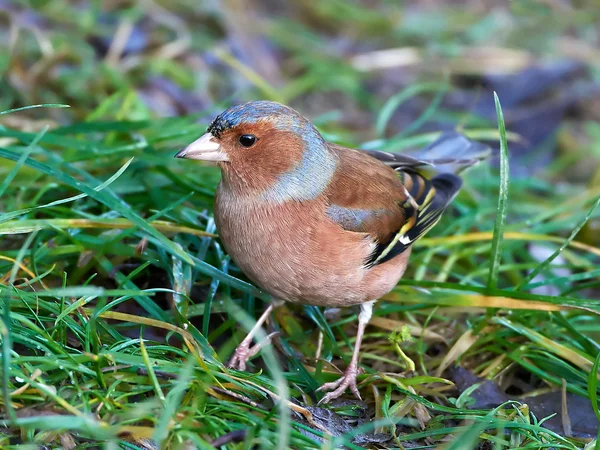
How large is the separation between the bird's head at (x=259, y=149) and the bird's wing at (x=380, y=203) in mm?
194

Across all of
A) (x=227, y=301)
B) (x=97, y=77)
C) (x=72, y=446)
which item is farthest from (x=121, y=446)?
(x=97, y=77)

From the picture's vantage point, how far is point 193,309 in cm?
321

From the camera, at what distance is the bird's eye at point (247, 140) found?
316 centimetres

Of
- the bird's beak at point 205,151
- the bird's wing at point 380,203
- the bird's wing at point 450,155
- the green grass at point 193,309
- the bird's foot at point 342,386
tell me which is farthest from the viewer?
the bird's wing at point 450,155

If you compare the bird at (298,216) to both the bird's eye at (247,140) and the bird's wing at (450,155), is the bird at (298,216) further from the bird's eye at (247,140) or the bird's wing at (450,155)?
the bird's wing at (450,155)

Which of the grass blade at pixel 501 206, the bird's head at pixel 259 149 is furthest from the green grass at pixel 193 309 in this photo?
the bird's head at pixel 259 149

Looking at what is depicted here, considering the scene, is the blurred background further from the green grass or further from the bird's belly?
the bird's belly

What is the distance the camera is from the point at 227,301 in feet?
10.4

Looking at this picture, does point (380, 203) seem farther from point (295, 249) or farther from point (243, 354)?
point (243, 354)

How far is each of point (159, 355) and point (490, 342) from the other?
1.72 m

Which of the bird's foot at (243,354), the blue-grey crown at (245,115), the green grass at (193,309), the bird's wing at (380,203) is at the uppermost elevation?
the blue-grey crown at (245,115)

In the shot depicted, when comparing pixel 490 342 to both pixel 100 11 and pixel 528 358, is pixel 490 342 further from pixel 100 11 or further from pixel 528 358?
pixel 100 11

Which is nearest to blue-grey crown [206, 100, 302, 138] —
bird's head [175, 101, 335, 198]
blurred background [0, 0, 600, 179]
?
bird's head [175, 101, 335, 198]

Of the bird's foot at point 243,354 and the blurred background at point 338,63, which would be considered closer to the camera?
the bird's foot at point 243,354
